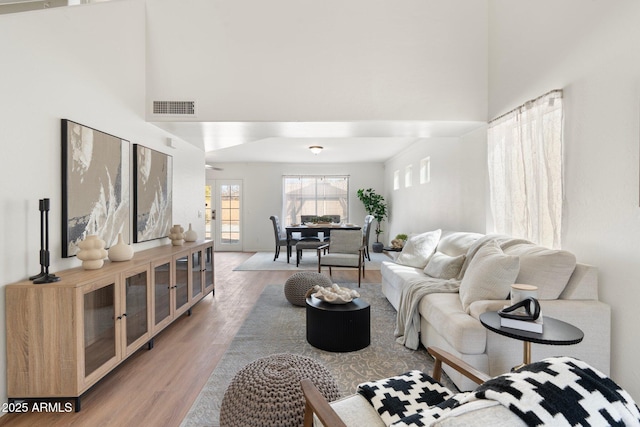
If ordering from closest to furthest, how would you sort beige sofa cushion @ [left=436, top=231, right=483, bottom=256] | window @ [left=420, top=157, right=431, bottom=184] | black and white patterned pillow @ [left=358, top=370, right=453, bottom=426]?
1. black and white patterned pillow @ [left=358, top=370, right=453, bottom=426]
2. beige sofa cushion @ [left=436, top=231, right=483, bottom=256]
3. window @ [left=420, top=157, right=431, bottom=184]

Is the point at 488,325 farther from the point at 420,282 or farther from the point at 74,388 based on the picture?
the point at 74,388

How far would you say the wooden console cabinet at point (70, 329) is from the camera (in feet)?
6.21

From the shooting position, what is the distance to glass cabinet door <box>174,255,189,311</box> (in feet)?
10.9

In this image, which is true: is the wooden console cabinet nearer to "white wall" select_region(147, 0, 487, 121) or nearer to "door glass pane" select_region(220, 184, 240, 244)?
"white wall" select_region(147, 0, 487, 121)

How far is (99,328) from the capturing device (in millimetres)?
2129

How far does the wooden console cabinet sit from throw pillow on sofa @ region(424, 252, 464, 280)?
2.74 m

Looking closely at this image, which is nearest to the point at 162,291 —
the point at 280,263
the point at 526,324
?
the point at 526,324

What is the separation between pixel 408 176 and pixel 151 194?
527 cm

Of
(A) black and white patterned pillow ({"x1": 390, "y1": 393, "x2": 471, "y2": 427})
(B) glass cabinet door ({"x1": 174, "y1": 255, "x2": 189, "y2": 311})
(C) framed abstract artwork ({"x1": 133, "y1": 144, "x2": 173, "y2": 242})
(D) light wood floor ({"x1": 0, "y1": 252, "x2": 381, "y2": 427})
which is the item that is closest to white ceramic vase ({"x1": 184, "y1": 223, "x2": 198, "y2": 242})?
(C) framed abstract artwork ({"x1": 133, "y1": 144, "x2": 173, "y2": 242})

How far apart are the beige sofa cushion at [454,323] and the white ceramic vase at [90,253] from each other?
2.46 m

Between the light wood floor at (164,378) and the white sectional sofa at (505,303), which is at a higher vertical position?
the white sectional sofa at (505,303)

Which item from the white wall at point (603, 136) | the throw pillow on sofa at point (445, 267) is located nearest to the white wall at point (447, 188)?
the throw pillow on sofa at point (445, 267)

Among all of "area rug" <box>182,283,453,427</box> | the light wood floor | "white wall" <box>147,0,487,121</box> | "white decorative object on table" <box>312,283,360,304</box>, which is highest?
"white wall" <box>147,0,487,121</box>

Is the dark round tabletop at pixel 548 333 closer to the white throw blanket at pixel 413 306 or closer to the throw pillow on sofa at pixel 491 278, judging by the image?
the throw pillow on sofa at pixel 491 278
